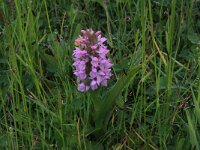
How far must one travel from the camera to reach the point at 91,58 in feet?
4.54

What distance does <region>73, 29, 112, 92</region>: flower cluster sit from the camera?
4.55ft

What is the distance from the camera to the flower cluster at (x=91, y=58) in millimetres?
1387

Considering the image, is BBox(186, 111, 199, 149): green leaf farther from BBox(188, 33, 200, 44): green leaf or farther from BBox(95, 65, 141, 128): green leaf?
BBox(188, 33, 200, 44): green leaf

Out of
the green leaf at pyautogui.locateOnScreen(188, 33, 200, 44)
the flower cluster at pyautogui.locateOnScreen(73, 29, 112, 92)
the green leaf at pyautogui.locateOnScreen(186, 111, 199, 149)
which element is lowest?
the green leaf at pyautogui.locateOnScreen(186, 111, 199, 149)

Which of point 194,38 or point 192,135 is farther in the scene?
point 194,38

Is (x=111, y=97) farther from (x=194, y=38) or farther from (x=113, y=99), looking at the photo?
(x=194, y=38)

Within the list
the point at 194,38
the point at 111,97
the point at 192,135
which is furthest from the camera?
the point at 194,38

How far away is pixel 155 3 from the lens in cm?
217

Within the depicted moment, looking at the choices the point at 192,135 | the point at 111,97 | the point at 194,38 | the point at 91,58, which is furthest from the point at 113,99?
the point at 194,38

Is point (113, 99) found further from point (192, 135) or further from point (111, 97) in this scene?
point (192, 135)

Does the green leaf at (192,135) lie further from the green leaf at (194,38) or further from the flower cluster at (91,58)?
the green leaf at (194,38)

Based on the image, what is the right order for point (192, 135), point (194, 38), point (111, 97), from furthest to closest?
point (194, 38) → point (111, 97) → point (192, 135)

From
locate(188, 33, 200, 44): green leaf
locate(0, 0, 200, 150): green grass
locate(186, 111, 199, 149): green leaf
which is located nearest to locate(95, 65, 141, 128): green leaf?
locate(0, 0, 200, 150): green grass

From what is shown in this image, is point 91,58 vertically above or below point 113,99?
above
